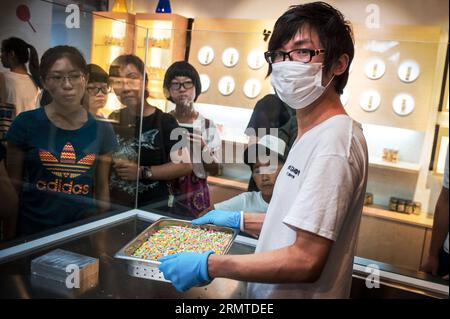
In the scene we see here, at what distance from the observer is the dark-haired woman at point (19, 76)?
3.95ft

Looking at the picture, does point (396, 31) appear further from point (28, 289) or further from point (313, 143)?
point (28, 289)

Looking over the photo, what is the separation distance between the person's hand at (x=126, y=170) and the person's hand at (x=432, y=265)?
52.4 inches

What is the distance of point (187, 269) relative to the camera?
2.88 feet

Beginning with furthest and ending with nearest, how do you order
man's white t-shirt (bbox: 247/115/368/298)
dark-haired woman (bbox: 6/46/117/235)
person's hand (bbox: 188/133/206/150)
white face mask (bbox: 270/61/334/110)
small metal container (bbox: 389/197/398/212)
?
1. small metal container (bbox: 389/197/398/212)
2. person's hand (bbox: 188/133/206/150)
3. dark-haired woman (bbox: 6/46/117/235)
4. white face mask (bbox: 270/61/334/110)
5. man's white t-shirt (bbox: 247/115/368/298)

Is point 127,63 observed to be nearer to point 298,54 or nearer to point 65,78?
point 65,78

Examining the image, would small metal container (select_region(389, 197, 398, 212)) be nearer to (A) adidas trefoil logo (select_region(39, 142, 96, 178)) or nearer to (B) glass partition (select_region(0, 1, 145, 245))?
(B) glass partition (select_region(0, 1, 145, 245))

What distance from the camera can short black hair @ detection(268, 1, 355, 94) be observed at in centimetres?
83

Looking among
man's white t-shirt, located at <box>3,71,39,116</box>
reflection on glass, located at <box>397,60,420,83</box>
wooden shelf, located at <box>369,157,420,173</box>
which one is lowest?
wooden shelf, located at <box>369,157,420,173</box>

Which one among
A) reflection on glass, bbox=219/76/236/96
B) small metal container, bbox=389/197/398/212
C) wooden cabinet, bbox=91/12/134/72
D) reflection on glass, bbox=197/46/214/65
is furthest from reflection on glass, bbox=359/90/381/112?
wooden cabinet, bbox=91/12/134/72

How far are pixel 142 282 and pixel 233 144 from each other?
739 millimetres

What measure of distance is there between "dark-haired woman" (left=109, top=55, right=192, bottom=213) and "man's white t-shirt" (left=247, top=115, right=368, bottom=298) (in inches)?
35.4

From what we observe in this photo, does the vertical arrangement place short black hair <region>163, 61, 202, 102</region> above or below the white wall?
below

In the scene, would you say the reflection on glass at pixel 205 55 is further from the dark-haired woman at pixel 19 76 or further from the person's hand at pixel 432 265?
the person's hand at pixel 432 265

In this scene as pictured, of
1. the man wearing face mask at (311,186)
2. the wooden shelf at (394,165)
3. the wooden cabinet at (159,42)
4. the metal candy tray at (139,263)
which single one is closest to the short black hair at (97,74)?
the wooden cabinet at (159,42)
